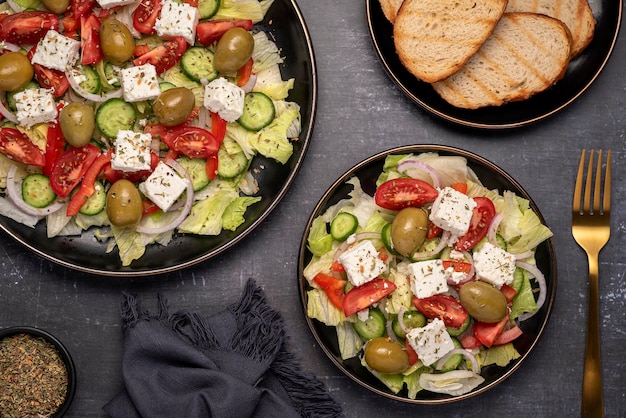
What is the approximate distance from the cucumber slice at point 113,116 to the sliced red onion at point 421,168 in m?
1.32

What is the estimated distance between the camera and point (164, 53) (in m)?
3.31

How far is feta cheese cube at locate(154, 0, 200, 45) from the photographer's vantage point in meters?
3.24

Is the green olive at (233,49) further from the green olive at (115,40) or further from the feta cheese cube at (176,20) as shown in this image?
the green olive at (115,40)

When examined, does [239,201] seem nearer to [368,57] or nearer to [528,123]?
[368,57]

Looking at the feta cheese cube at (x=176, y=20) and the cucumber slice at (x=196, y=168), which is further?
the cucumber slice at (x=196, y=168)

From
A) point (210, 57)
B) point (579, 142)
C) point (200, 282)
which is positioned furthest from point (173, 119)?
point (579, 142)

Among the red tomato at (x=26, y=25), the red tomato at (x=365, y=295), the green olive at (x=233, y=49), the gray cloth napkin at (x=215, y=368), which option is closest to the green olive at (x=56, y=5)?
the red tomato at (x=26, y=25)

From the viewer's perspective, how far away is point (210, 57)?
3375 mm

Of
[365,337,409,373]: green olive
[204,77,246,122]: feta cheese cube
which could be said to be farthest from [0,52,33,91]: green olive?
[365,337,409,373]: green olive

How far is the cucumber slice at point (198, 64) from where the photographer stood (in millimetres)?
3346

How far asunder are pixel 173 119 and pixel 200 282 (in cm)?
85

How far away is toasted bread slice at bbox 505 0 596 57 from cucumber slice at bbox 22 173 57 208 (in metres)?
2.43

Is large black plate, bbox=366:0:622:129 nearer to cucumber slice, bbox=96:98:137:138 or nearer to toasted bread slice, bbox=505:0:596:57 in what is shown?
toasted bread slice, bbox=505:0:596:57

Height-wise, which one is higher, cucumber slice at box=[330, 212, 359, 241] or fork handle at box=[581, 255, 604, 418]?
cucumber slice at box=[330, 212, 359, 241]
